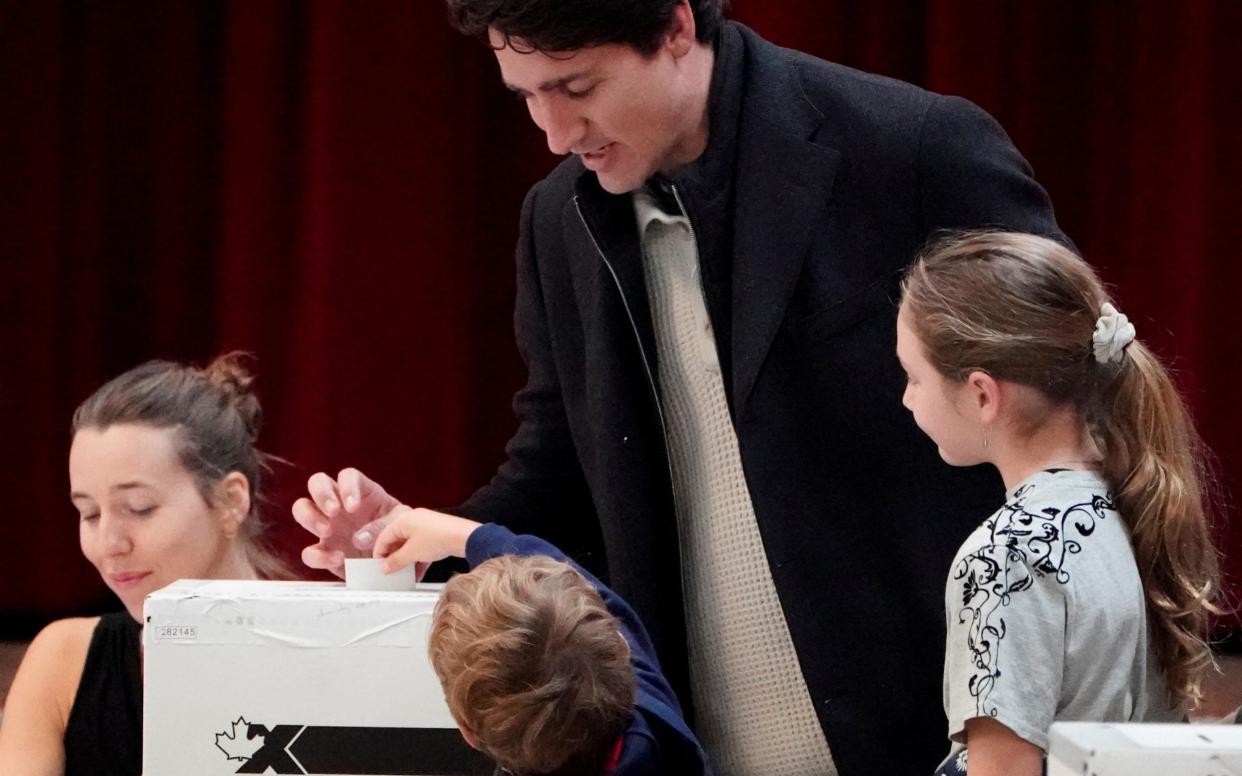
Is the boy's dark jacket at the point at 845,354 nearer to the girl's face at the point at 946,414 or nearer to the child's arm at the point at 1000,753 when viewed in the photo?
the girl's face at the point at 946,414

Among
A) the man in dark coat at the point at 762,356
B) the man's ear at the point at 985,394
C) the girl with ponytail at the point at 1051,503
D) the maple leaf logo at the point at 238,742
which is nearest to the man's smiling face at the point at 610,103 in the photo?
the man in dark coat at the point at 762,356

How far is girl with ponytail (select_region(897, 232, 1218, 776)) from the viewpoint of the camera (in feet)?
3.81

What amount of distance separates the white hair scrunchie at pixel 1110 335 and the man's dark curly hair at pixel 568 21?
483mm

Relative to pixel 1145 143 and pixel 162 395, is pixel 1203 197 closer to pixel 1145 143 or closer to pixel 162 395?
pixel 1145 143

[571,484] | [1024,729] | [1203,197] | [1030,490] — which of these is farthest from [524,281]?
[1203,197]

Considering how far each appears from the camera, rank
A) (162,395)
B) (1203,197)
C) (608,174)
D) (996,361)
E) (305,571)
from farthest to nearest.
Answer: (305,571) < (1203,197) < (162,395) < (608,174) < (996,361)

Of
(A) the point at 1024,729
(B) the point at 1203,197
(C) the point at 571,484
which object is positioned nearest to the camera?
(A) the point at 1024,729

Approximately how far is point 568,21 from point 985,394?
1.61 ft

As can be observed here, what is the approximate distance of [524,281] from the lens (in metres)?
1.75

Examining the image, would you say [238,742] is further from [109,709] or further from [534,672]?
[109,709]

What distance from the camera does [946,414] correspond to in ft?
4.20

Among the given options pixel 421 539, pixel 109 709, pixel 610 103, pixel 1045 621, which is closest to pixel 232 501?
pixel 109 709

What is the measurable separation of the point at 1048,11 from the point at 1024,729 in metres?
2.22

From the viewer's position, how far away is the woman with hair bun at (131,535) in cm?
186
